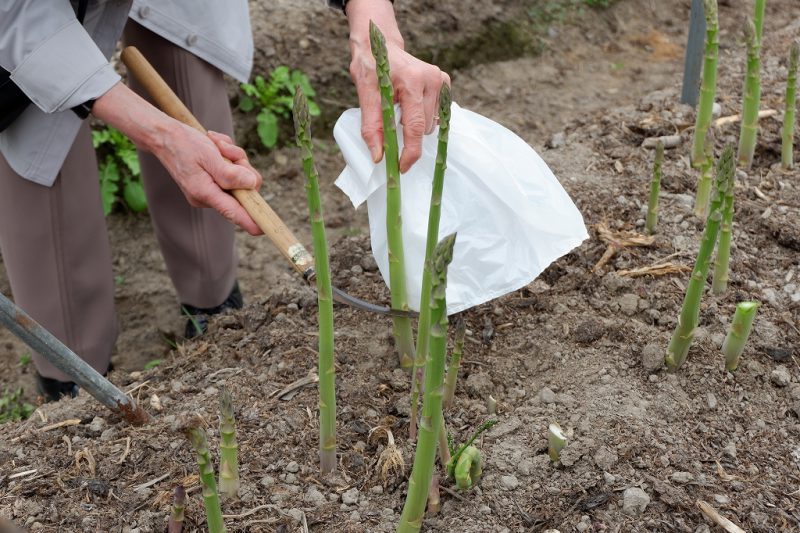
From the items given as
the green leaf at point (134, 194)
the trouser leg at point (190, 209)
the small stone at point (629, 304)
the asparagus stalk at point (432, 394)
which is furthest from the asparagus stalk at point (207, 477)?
the green leaf at point (134, 194)

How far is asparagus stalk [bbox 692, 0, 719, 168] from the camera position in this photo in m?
1.96

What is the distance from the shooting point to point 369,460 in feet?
5.09

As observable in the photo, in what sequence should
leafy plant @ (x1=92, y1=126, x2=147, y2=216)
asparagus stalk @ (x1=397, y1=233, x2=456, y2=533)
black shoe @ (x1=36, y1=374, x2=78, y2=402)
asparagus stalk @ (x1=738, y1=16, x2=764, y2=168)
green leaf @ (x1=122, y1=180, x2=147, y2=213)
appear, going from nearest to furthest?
asparagus stalk @ (x1=397, y1=233, x2=456, y2=533)
asparagus stalk @ (x1=738, y1=16, x2=764, y2=168)
black shoe @ (x1=36, y1=374, x2=78, y2=402)
leafy plant @ (x1=92, y1=126, x2=147, y2=216)
green leaf @ (x1=122, y1=180, x2=147, y2=213)

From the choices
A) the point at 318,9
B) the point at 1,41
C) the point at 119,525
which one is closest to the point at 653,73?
the point at 318,9

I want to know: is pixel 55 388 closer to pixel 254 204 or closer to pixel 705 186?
pixel 254 204

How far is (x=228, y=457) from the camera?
1406mm

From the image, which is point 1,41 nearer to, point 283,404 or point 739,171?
point 283,404

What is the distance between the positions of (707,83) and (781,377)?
78 cm

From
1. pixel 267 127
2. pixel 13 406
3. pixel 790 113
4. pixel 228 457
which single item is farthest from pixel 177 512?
pixel 267 127

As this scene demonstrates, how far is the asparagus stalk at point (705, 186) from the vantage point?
2.05 m

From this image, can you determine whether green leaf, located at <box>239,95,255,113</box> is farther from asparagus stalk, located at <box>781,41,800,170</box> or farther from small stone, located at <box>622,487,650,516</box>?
small stone, located at <box>622,487,650,516</box>

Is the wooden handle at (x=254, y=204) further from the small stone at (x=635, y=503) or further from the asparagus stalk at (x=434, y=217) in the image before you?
the small stone at (x=635, y=503)

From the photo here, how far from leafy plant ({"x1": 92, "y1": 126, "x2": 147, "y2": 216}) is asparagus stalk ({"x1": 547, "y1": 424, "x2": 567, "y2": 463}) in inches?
77.3

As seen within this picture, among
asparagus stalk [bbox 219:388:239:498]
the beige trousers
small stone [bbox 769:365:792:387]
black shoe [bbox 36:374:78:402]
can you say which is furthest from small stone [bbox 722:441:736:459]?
black shoe [bbox 36:374:78:402]
